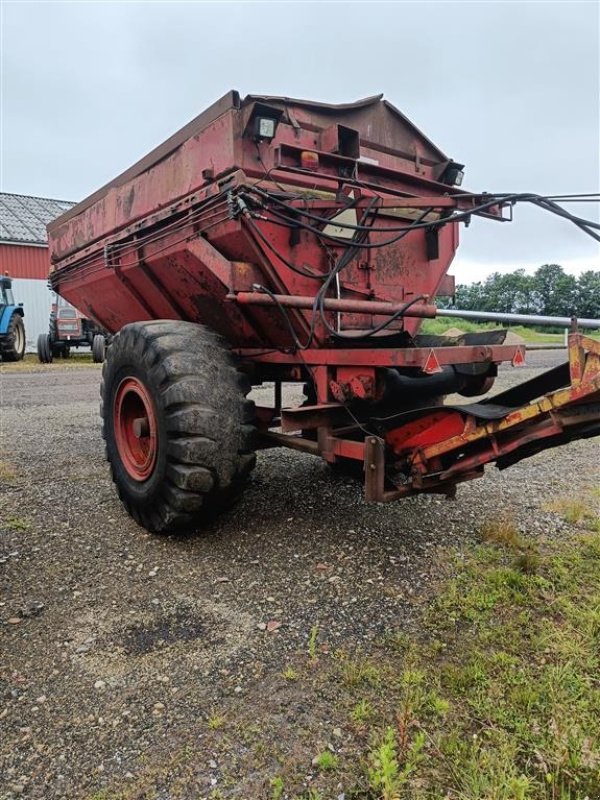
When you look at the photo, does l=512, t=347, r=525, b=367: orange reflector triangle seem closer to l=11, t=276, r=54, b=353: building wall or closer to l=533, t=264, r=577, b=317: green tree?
l=533, t=264, r=577, b=317: green tree

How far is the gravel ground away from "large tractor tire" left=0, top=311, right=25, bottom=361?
43.1 feet

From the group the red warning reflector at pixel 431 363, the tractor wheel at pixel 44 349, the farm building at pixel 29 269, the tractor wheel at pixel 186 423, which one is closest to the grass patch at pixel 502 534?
the red warning reflector at pixel 431 363

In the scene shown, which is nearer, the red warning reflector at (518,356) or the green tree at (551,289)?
the red warning reflector at (518,356)

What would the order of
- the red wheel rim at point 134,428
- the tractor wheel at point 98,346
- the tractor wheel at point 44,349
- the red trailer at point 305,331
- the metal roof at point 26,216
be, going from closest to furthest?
the red trailer at point 305,331, the red wheel rim at point 134,428, the tractor wheel at point 98,346, the tractor wheel at point 44,349, the metal roof at point 26,216

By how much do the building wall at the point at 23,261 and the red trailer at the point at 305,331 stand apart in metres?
21.8

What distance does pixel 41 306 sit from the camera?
24.1 m

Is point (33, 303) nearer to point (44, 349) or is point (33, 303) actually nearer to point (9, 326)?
point (44, 349)

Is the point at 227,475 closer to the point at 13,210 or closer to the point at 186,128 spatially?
the point at 186,128

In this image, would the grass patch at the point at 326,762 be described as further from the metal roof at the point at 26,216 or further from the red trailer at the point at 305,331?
the metal roof at the point at 26,216

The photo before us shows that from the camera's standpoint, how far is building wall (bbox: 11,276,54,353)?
77.7ft

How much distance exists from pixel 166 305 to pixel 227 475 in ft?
6.03

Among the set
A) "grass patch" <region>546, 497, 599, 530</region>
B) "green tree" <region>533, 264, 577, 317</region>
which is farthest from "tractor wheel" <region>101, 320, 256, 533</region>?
"green tree" <region>533, 264, 577, 317</region>

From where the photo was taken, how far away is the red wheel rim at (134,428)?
3982 mm

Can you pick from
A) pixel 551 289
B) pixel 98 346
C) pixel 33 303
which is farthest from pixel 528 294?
pixel 33 303
